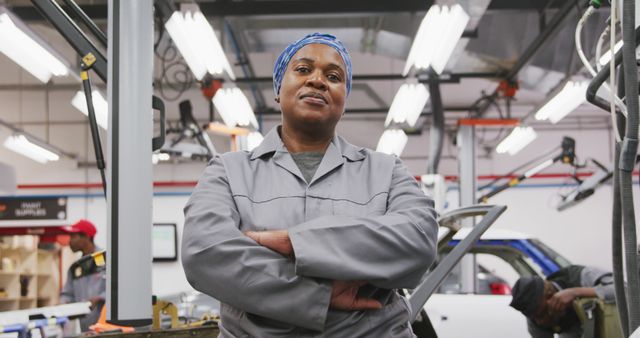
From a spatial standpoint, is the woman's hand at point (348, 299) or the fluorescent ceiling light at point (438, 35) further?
the fluorescent ceiling light at point (438, 35)

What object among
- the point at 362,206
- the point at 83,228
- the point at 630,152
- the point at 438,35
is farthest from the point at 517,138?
the point at 362,206

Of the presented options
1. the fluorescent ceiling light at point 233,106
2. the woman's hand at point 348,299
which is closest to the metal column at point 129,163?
the woman's hand at point 348,299

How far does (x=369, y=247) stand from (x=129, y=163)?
182 cm

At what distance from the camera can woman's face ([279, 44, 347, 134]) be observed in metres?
1.88

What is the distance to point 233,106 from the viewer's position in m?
8.69

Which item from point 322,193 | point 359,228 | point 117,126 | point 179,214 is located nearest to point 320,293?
point 359,228

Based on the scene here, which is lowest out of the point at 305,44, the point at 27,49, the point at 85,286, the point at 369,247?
the point at 85,286

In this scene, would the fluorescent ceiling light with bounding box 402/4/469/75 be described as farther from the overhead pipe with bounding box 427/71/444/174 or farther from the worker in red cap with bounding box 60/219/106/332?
the worker in red cap with bounding box 60/219/106/332

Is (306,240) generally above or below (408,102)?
below

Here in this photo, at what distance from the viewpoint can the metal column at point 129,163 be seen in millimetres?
3057

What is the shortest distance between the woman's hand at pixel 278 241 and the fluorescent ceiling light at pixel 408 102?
6346 millimetres

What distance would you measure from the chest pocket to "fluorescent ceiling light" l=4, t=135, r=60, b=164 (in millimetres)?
10390

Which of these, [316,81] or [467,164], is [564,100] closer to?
[467,164]

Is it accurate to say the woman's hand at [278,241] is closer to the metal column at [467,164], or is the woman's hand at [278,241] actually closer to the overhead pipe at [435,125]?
the overhead pipe at [435,125]
